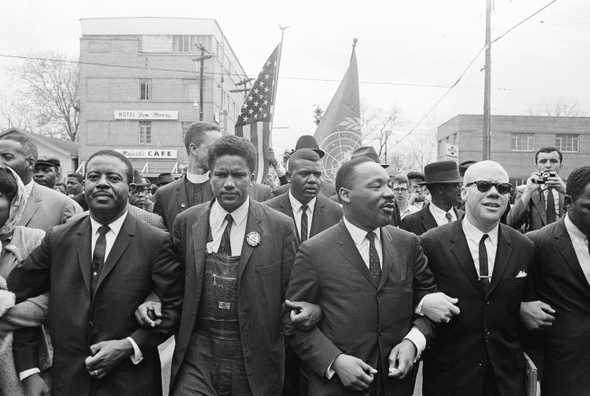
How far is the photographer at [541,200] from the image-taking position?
6.85m

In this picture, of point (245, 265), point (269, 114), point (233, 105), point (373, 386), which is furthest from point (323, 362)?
point (233, 105)

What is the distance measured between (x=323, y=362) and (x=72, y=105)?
69.3 meters

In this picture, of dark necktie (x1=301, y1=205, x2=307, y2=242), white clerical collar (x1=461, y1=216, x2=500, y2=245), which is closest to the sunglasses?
white clerical collar (x1=461, y1=216, x2=500, y2=245)

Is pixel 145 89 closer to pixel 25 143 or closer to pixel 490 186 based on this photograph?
pixel 25 143

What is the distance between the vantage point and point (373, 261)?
159 inches

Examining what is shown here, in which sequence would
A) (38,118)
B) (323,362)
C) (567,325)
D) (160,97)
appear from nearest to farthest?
(323,362) < (567,325) < (160,97) < (38,118)

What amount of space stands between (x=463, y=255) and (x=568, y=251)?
0.77 meters

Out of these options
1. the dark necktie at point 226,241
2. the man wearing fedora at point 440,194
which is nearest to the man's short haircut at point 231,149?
the dark necktie at point 226,241

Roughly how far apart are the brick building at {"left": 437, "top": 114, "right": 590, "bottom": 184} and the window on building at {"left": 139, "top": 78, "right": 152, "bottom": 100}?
26526 mm

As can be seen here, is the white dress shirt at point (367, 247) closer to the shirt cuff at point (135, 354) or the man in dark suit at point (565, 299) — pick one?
the man in dark suit at point (565, 299)

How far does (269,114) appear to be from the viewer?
977cm

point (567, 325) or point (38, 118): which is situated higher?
point (38, 118)

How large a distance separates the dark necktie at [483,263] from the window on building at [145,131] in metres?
52.9

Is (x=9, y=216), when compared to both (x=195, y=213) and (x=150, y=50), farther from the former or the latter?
(x=150, y=50)
